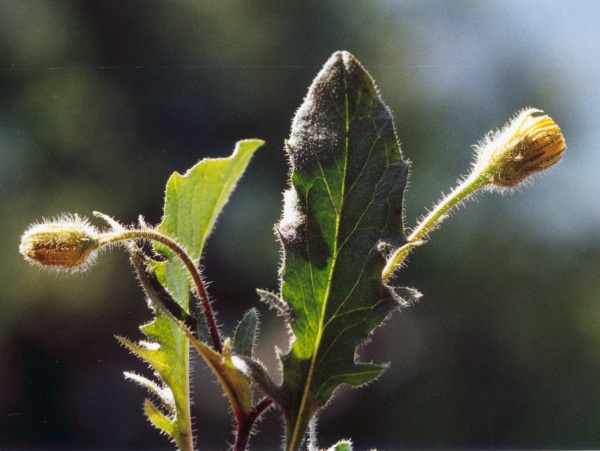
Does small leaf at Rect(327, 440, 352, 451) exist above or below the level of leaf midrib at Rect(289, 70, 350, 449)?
below

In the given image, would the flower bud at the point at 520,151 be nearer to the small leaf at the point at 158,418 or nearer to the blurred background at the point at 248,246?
the small leaf at the point at 158,418

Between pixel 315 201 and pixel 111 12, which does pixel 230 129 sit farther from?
pixel 315 201

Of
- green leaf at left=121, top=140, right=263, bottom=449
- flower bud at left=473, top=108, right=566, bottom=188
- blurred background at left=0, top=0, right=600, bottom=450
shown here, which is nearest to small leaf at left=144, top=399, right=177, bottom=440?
green leaf at left=121, top=140, right=263, bottom=449

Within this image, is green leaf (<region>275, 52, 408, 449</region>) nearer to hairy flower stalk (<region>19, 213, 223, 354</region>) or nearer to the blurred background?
hairy flower stalk (<region>19, 213, 223, 354</region>)

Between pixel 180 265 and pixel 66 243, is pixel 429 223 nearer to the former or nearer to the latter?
pixel 180 265

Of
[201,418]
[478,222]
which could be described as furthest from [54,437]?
[478,222]

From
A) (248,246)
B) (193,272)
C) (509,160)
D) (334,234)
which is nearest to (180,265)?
(193,272)

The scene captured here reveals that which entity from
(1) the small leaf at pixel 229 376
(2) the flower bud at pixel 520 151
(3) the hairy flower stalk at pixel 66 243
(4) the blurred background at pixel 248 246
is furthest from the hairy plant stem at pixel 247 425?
(4) the blurred background at pixel 248 246
